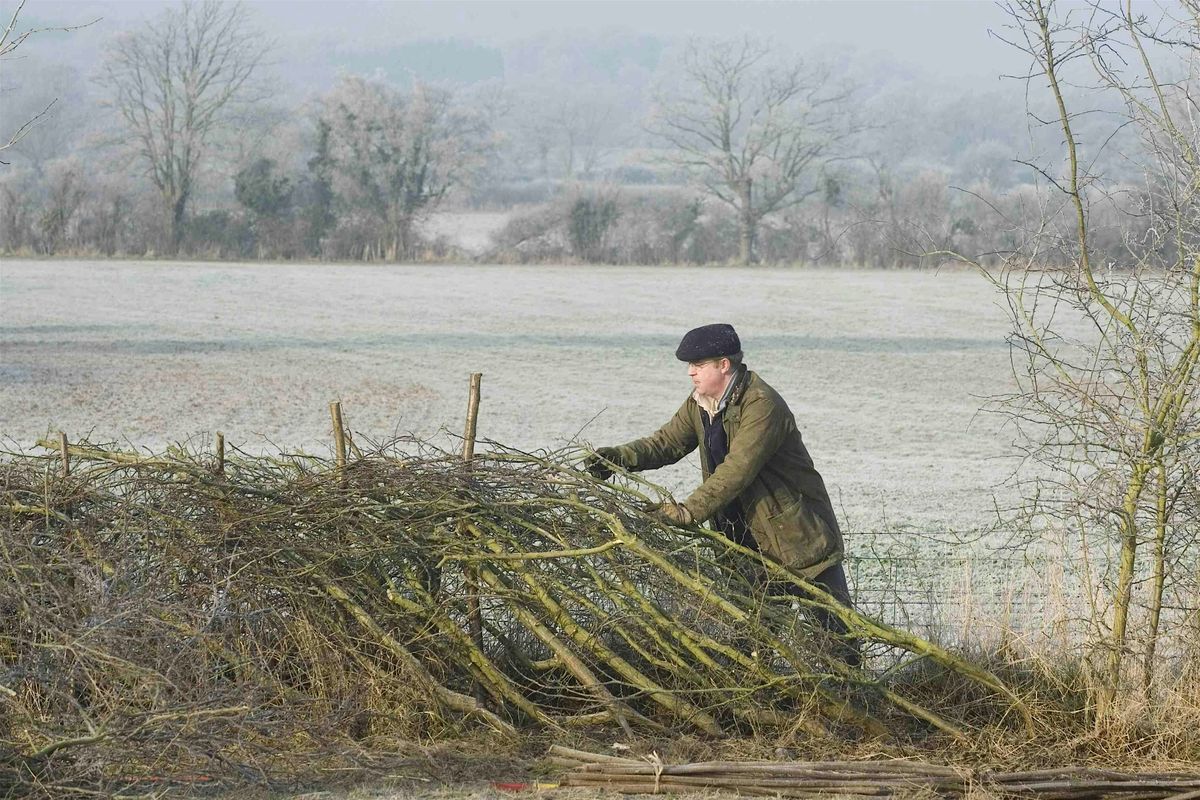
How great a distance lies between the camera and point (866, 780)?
475 centimetres

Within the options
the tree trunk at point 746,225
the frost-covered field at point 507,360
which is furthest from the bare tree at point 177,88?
the tree trunk at point 746,225

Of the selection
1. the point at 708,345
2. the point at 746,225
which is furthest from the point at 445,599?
the point at 746,225

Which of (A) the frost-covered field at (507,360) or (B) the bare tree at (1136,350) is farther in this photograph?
(A) the frost-covered field at (507,360)

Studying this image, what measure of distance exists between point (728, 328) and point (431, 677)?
180cm

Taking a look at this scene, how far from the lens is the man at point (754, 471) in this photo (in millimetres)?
5402

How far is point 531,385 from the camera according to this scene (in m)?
18.2

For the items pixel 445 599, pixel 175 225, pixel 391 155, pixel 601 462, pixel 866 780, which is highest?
pixel 391 155

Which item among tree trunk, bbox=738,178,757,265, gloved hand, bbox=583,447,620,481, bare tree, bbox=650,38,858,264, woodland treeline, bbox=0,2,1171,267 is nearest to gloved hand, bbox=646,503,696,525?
gloved hand, bbox=583,447,620,481

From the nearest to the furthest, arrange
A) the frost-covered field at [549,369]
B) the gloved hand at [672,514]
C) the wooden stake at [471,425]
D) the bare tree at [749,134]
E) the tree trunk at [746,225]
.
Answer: the gloved hand at [672,514], the wooden stake at [471,425], the frost-covered field at [549,369], the tree trunk at [746,225], the bare tree at [749,134]

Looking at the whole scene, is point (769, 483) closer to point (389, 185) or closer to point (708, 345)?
point (708, 345)

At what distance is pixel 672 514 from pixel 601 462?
0.49 meters

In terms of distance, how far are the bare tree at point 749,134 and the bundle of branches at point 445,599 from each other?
4586 centimetres

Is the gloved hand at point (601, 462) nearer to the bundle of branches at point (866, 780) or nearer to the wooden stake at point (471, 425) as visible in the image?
the wooden stake at point (471, 425)

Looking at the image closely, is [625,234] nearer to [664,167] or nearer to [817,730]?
[664,167]
